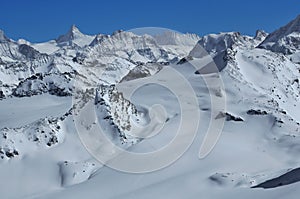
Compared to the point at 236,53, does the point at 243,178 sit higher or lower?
lower

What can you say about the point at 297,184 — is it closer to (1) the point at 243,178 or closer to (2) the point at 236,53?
(1) the point at 243,178

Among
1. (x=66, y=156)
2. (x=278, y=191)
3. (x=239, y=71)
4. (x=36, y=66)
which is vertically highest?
(x=36, y=66)

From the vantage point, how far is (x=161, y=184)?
24.0 meters

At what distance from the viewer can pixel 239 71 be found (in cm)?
4906

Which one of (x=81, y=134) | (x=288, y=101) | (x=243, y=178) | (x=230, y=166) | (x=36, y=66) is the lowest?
(x=243, y=178)

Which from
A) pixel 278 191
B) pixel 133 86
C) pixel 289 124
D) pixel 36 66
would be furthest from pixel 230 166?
pixel 36 66

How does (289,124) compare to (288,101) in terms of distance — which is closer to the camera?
(289,124)

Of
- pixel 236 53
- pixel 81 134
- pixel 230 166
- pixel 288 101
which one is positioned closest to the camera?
pixel 230 166

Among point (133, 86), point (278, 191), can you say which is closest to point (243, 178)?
point (278, 191)

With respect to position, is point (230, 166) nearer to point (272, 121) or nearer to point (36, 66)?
point (272, 121)

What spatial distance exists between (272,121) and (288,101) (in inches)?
372

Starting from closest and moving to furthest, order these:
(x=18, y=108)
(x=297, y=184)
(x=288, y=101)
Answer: (x=297, y=184) → (x=288, y=101) → (x=18, y=108)

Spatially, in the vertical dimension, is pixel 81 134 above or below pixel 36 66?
below

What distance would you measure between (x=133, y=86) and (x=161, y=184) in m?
31.1
